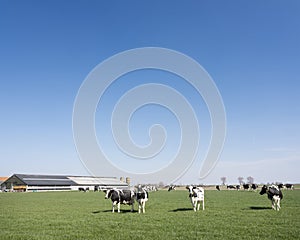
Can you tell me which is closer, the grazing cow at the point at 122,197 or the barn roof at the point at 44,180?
the grazing cow at the point at 122,197

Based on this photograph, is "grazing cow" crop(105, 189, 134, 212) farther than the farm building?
No

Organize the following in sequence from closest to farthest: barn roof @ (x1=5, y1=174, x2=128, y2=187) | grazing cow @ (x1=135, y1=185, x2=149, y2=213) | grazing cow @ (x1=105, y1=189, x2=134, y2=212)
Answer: grazing cow @ (x1=135, y1=185, x2=149, y2=213)
grazing cow @ (x1=105, y1=189, x2=134, y2=212)
barn roof @ (x1=5, y1=174, x2=128, y2=187)

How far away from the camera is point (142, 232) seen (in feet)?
39.2

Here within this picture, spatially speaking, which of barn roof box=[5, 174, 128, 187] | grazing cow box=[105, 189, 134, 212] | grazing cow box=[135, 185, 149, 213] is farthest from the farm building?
grazing cow box=[135, 185, 149, 213]

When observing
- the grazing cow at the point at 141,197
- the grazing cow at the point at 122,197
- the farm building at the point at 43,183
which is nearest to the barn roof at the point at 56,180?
the farm building at the point at 43,183

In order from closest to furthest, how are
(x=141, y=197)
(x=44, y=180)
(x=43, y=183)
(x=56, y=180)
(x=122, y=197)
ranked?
(x=141, y=197) → (x=122, y=197) → (x=43, y=183) → (x=44, y=180) → (x=56, y=180)

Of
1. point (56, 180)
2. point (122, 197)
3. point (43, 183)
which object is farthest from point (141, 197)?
point (56, 180)

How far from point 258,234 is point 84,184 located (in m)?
119

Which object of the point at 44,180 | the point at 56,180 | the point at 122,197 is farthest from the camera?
the point at 56,180

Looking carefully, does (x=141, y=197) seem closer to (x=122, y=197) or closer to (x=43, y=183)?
(x=122, y=197)

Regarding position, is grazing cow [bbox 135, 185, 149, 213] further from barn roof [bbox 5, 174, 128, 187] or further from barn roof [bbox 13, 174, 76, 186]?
barn roof [bbox 13, 174, 76, 186]

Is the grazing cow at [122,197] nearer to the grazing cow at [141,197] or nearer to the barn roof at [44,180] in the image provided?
the grazing cow at [141,197]

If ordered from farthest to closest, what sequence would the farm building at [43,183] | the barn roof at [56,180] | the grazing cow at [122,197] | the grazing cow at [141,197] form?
the barn roof at [56,180] → the farm building at [43,183] → the grazing cow at [122,197] → the grazing cow at [141,197]

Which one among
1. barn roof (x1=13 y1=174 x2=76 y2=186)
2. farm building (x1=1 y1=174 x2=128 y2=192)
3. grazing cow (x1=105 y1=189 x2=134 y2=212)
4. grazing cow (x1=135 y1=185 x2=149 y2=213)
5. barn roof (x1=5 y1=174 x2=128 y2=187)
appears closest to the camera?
grazing cow (x1=135 y1=185 x2=149 y2=213)
